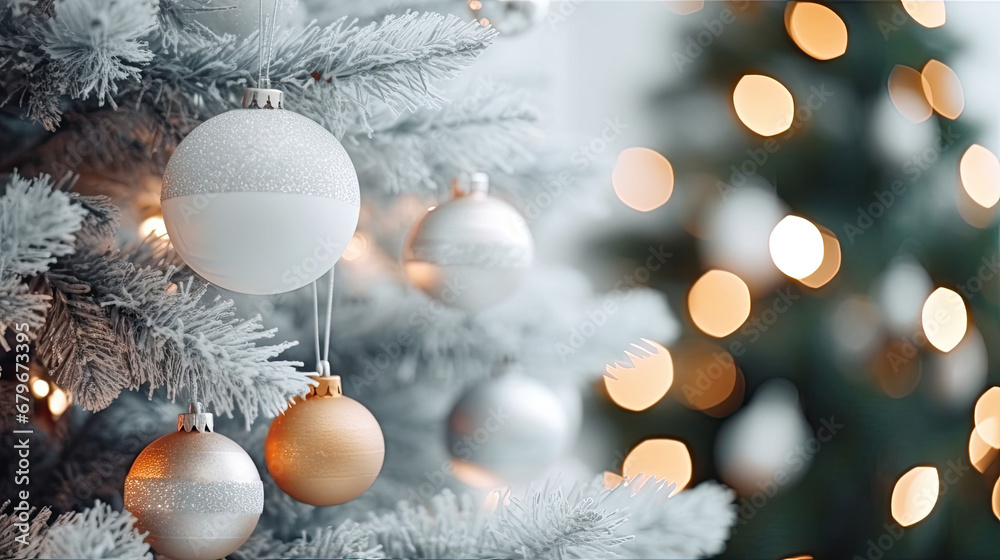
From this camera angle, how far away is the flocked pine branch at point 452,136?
25.1 inches

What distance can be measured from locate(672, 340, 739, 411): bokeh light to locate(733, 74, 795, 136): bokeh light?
12.2 inches

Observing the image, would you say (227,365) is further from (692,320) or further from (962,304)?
(962,304)

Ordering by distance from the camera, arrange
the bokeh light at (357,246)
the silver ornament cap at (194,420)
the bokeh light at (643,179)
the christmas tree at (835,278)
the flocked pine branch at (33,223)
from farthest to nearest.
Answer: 1. the bokeh light at (643,179)
2. the christmas tree at (835,278)
3. the bokeh light at (357,246)
4. the silver ornament cap at (194,420)
5. the flocked pine branch at (33,223)

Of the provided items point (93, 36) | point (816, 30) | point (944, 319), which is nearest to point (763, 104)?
point (816, 30)

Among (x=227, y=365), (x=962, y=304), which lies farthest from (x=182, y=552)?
(x=962, y=304)

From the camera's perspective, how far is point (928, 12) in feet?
3.76

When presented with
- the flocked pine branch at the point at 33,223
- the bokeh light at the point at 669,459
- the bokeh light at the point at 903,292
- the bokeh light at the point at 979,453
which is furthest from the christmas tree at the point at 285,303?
the bokeh light at the point at 979,453

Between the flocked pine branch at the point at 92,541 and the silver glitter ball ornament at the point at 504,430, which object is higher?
the flocked pine branch at the point at 92,541

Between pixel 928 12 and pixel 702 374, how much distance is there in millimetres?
588

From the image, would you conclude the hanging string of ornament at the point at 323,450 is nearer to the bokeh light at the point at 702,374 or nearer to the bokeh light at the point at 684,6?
the bokeh light at the point at 702,374

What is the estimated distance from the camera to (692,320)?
1174 mm

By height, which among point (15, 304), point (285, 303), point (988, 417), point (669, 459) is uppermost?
point (15, 304)

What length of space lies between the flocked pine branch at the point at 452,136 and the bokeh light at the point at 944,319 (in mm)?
721

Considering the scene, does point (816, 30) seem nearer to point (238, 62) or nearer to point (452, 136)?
point (452, 136)
